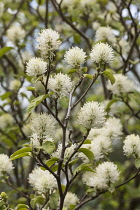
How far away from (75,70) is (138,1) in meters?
1.30

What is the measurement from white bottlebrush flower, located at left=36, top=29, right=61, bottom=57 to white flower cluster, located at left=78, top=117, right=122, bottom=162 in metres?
0.50

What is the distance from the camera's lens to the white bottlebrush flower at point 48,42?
1.46 m

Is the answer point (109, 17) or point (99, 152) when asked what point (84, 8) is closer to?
point (109, 17)

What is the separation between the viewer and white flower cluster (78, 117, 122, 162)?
190 cm

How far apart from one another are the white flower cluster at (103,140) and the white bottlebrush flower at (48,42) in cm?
50

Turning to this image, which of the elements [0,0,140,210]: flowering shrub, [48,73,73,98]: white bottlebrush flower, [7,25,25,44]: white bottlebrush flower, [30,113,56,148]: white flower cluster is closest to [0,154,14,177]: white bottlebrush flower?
[0,0,140,210]: flowering shrub

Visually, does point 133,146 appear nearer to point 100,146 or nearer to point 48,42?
point 100,146

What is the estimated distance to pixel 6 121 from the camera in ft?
9.51

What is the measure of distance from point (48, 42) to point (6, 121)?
4.99 feet

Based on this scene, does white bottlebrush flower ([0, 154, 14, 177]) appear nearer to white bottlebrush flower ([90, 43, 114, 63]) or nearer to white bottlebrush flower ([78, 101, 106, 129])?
white bottlebrush flower ([78, 101, 106, 129])

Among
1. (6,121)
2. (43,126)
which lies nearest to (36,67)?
(43,126)

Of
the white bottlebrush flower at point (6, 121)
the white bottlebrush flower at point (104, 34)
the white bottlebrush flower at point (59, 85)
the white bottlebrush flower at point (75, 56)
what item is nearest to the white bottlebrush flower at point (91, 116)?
the white bottlebrush flower at point (59, 85)

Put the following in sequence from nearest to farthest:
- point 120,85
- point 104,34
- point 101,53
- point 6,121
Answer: point 101,53
point 120,85
point 104,34
point 6,121

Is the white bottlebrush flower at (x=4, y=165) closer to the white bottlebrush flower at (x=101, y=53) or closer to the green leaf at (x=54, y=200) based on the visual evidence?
the green leaf at (x=54, y=200)
